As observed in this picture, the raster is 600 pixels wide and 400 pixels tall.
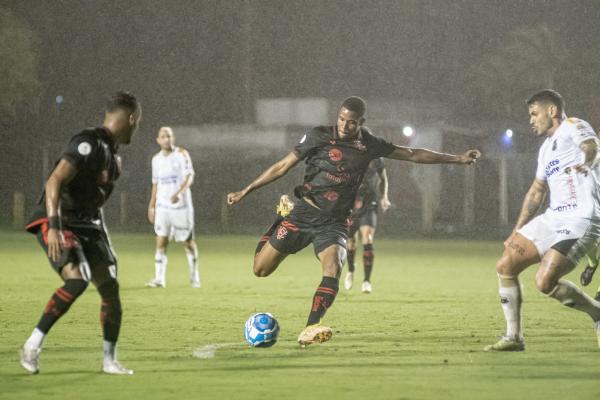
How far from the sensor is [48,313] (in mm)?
8352

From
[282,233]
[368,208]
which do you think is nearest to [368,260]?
[368,208]

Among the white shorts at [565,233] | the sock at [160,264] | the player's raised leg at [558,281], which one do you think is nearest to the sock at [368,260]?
the sock at [160,264]

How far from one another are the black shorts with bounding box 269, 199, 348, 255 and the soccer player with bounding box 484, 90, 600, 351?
5.45 feet

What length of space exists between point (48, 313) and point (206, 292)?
26.0 ft

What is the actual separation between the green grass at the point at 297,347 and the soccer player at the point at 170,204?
1.47 ft

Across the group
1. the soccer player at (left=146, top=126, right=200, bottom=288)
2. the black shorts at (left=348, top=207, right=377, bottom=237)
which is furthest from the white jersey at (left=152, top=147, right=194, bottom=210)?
the black shorts at (left=348, top=207, right=377, bottom=237)

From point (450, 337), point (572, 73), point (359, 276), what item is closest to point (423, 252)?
point (359, 276)

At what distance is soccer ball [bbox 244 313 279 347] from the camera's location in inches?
397

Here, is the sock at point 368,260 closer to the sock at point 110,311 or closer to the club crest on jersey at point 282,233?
the club crest on jersey at point 282,233

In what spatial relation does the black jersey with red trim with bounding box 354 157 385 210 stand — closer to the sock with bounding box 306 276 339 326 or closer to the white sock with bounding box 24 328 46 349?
the sock with bounding box 306 276 339 326

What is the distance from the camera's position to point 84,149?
819 cm

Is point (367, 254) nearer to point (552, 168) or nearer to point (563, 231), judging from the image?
point (552, 168)

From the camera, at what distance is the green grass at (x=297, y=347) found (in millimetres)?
8055

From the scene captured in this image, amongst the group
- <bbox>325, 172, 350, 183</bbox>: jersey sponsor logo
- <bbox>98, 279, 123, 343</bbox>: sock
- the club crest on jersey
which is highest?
<bbox>325, 172, 350, 183</bbox>: jersey sponsor logo
